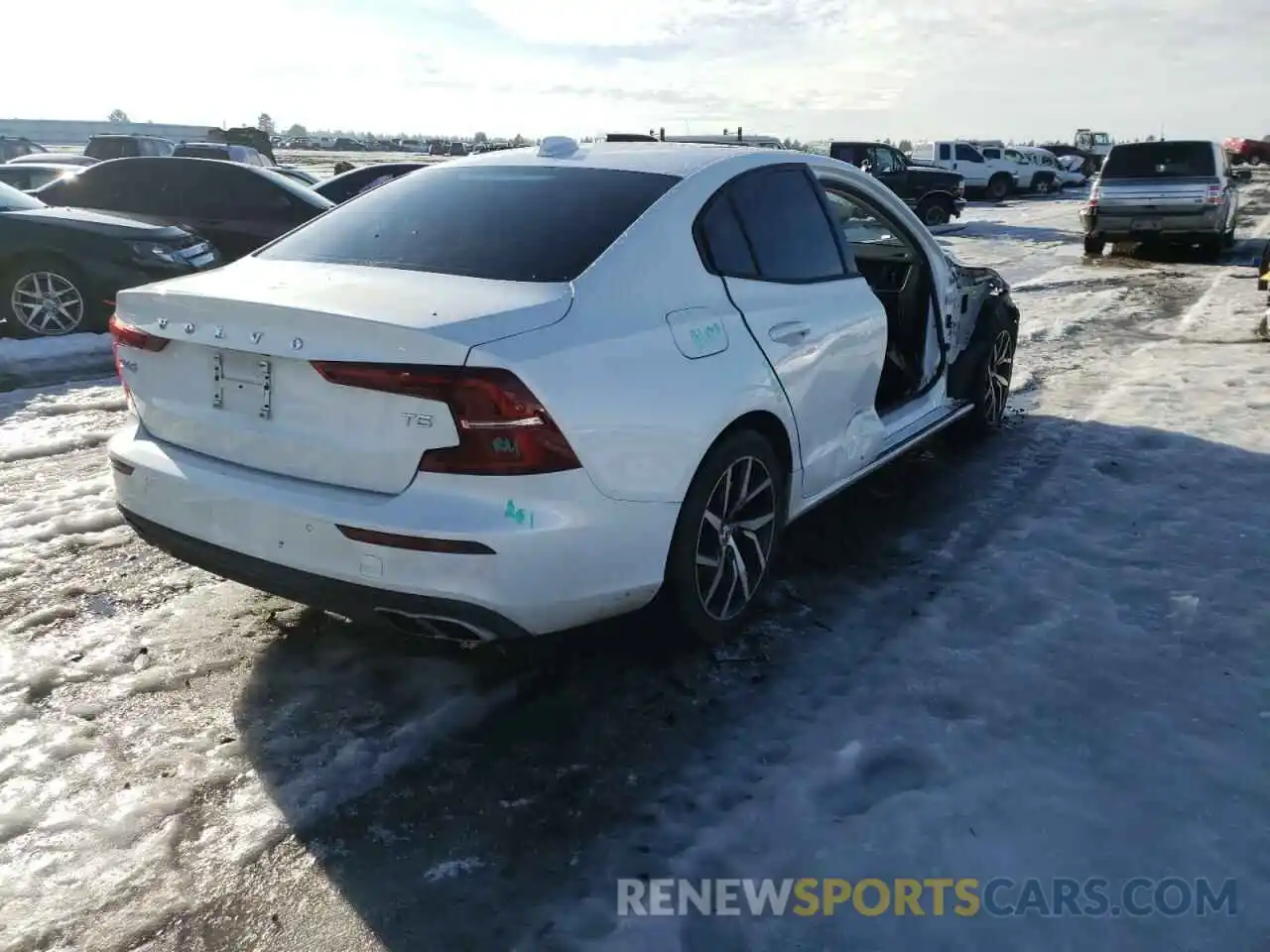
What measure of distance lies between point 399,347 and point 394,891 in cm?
137

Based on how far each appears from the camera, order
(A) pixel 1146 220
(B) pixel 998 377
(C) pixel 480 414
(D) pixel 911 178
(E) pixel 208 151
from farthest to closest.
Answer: (D) pixel 911 178 → (E) pixel 208 151 → (A) pixel 1146 220 → (B) pixel 998 377 → (C) pixel 480 414

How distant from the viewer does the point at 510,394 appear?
2.72 meters

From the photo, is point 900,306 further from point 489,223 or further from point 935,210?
point 935,210

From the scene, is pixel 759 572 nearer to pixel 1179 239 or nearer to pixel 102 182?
pixel 102 182

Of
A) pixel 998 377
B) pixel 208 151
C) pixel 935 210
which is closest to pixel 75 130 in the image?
pixel 208 151

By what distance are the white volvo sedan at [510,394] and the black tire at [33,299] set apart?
19.6ft

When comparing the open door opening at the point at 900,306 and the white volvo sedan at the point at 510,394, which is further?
the open door opening at the point at 900,306

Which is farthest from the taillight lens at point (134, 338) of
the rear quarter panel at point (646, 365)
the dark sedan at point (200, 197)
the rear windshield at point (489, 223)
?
the dark sedan at point (200, 197)

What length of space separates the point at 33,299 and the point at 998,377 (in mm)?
7714

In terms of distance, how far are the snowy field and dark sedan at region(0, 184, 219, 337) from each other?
4419mm

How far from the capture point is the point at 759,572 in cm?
387

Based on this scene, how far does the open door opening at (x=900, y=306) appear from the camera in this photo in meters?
5.25

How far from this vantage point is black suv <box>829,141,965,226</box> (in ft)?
77.1

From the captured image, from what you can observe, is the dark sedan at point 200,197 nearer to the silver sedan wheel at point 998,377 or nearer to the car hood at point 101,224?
the car hood at point 101,224
